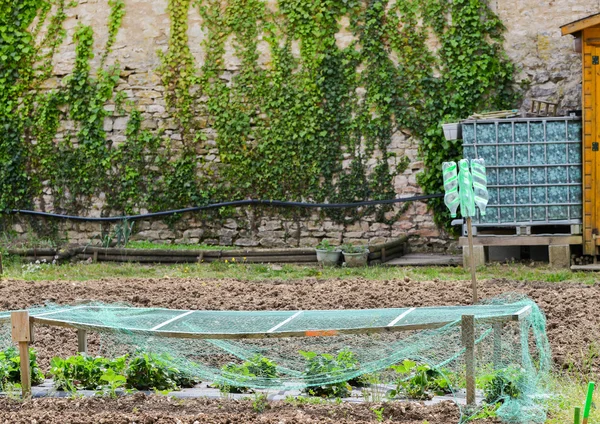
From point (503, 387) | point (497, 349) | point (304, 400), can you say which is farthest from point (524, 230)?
point (304, 400)

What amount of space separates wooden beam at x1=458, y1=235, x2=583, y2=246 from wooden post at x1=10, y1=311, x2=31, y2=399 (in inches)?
290

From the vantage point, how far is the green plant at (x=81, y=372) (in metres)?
5.93

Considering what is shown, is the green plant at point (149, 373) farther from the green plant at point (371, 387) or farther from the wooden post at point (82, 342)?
the green plant at point (371, 387)

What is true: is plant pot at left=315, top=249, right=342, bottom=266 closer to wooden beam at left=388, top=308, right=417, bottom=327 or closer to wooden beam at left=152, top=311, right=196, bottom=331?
wooden beam at left=152, top=311, right=196, bottom=331

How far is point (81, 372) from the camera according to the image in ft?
19.5

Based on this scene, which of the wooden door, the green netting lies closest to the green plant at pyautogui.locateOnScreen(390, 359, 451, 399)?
the green netting

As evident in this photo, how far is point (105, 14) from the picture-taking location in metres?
14.9

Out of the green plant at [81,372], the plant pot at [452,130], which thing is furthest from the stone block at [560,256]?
the green plant at [81,372]

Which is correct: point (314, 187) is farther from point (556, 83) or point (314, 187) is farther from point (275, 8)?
point (556, 83)

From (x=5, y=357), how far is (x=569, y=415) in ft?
11.4

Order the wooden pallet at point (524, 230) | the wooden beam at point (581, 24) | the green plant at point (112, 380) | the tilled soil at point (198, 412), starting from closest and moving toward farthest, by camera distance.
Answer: the tilled soil at point (198, 412), the green plant at point (112, 380), the wooden beam at point (581, 24), the wooden pallet at point (524, 230)

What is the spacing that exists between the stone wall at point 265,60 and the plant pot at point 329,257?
1.32m

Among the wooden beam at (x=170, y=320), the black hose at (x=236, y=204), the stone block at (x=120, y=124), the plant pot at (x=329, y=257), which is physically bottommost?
the plant pot at (x=329, y=257)

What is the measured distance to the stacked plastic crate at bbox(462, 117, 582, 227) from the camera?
12.1 m
